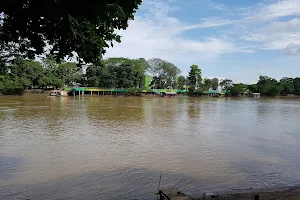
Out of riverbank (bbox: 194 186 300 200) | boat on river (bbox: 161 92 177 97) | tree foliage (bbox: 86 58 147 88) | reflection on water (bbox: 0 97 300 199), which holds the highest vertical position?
tree foliage (bbox: 86 58 147 88)

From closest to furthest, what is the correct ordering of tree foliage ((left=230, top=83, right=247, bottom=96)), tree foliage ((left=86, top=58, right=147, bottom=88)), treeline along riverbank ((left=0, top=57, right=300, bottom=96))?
treeline along riverbank ((left=0, top=57, right=300, bottom=96))
tree foliage ((left=86, top=58, right=147, bottom=88))
tree foliage ((left=230, top=83, right=247, bottom=96))

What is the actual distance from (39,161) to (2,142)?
3.36 m

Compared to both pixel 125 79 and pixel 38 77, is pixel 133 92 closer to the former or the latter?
pixel 125 79

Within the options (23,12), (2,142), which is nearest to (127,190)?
(23,12)

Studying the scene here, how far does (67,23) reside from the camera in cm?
249

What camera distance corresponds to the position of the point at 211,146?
393 inches

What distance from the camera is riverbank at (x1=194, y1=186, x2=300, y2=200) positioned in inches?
178

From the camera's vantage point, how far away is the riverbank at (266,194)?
4.52 meters

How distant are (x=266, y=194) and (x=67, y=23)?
4485mm

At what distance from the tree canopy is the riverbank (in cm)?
312

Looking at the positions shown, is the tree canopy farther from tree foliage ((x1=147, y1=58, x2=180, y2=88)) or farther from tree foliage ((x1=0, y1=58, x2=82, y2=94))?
tree foliage ((x1=147, y1=58, x2=180, y2=88))

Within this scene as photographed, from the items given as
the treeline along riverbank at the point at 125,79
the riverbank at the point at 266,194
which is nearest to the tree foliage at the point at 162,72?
the treeline along riverbank at the point at 125,79

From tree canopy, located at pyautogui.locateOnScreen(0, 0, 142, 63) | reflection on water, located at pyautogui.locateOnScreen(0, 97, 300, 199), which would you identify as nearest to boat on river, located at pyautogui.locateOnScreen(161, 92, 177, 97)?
reflection on water, located at pyautogui.locateOnScreen(0, 97, 300, 199)

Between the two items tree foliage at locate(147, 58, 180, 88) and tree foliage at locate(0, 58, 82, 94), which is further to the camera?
tree foliage at locate(147, 58, 180, 88)
